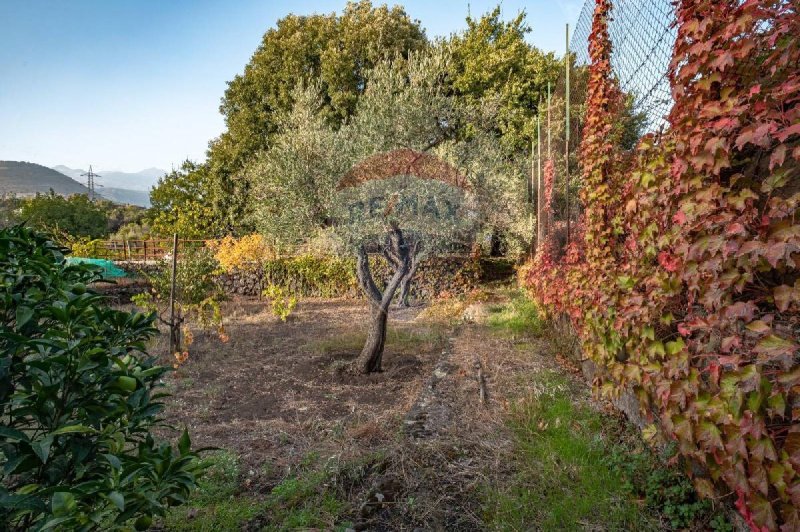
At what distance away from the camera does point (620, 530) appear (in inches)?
85.3

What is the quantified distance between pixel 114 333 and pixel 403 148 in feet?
18.2

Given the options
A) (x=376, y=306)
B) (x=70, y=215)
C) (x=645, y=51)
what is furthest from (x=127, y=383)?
(x=70, y=215)

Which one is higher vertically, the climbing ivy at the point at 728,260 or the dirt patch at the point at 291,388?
the climbing ivy at the point at 728,260

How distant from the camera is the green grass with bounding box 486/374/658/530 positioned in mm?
2270

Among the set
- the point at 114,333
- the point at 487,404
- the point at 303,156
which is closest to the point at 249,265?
the point at 303,156

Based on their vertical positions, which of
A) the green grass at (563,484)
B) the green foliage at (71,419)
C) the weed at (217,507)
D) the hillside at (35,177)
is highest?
the hillside at (35,177)

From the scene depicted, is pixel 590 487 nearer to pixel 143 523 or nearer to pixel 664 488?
pixel 664 488

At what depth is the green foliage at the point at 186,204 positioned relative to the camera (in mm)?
20281

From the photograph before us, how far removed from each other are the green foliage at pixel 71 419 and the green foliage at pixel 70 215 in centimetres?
2251

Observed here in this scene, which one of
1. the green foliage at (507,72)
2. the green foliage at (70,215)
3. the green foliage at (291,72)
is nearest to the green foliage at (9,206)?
the green foliage at (70,215)

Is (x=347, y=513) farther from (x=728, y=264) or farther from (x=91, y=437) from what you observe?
(x=728, y=264)

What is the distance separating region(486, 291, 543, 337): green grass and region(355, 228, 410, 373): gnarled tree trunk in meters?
1.94

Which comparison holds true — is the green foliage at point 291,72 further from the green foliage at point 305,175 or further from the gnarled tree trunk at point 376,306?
the gnarled tree trunk at point 376,306

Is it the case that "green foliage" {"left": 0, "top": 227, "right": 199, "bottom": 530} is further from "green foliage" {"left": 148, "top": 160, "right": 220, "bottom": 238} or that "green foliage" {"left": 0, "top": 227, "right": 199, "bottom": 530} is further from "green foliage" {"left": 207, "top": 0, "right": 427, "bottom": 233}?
"green foliage" {"left": 148, "top": 160, "right": 220, "bottom": 238}
